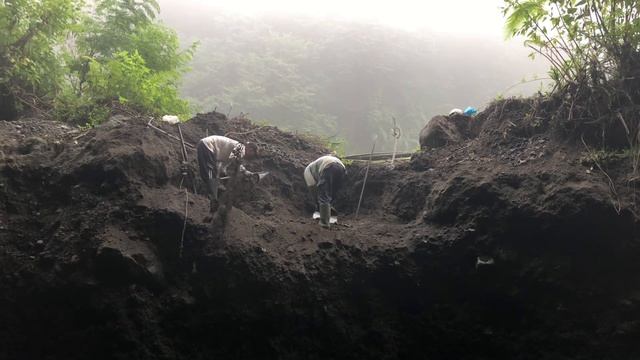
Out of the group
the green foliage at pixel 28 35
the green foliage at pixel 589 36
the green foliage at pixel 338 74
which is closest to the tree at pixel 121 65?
the green foliage at pixel 28 35

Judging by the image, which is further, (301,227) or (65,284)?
(301,227)

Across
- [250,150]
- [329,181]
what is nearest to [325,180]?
[329,181]

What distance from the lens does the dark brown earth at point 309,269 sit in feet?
18.7

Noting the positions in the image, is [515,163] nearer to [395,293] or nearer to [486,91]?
[395,293]

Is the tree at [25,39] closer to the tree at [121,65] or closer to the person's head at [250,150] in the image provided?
the tree at [121,65]

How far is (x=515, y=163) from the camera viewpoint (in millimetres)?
7090

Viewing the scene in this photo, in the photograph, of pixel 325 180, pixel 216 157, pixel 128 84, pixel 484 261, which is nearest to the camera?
pixel 484 261

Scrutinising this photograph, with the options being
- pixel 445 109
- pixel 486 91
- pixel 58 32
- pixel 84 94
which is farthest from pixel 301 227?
pixel 486 91

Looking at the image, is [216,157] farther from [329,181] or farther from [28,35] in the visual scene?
[28,35]

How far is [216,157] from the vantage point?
25.2 feet

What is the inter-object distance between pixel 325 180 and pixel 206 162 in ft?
7.23

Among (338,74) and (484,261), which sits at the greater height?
(338,74)

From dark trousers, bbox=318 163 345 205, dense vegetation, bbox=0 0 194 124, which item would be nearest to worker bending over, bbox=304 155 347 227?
dark trousers, bbox=318 163 345 205

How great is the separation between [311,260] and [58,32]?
7.70m
